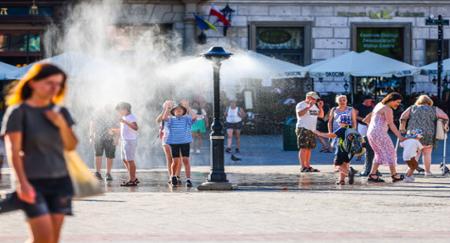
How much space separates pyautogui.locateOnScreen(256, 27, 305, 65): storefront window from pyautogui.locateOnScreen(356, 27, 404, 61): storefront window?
199 centimetres

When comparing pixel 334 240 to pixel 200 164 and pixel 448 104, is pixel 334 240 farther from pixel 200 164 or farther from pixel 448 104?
pixel 448 104

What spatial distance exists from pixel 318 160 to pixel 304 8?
1308 cm

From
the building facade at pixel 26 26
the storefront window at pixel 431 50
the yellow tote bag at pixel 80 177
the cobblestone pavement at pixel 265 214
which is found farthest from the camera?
the storefront window at pixel 431 50

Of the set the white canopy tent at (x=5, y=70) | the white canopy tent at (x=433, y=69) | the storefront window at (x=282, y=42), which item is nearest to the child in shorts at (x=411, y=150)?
the white canopy tent at (x=433, y=69)

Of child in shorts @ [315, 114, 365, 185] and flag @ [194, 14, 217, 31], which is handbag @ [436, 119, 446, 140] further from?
flag @ [194, 14, 217, 31]

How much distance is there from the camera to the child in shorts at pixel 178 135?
17.9 m

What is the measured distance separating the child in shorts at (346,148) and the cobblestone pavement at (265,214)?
292 millimetres

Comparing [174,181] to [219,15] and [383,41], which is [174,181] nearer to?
[219,15]

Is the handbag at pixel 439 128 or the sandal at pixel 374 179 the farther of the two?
the handbag at pixel 439 128

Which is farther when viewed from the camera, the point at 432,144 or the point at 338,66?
the point at 338,66

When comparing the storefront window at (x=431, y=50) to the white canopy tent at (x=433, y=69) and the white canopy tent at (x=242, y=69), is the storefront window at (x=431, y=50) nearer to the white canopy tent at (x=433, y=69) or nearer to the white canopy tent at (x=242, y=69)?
the white canopy tent at (x=433, y=69)

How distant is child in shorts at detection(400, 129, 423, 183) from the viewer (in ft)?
60.1

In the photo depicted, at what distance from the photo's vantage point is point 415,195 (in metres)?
15.7

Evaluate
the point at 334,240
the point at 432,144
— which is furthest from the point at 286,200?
the point at 432,144
